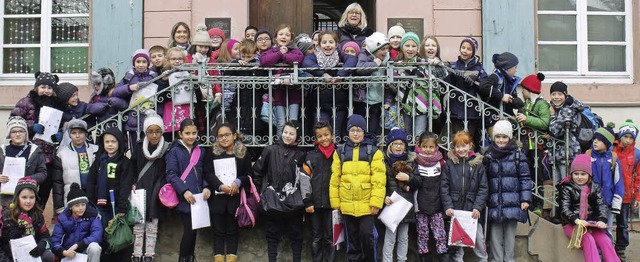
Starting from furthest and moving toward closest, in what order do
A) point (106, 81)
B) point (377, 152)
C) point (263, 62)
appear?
point (106, 81) → point (263, 62) → point (377, 152)

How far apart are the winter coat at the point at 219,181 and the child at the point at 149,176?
488mm

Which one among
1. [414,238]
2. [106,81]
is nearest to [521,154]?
[414,238]

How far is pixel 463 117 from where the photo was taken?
9.39 m

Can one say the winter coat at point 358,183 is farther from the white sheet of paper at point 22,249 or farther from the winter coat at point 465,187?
the white sheet of paper at point 22,249

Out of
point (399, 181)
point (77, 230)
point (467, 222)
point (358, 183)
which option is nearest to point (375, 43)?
point (399, 181)

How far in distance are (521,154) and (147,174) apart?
12.3ft

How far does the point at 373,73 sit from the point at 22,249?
3.88 meters

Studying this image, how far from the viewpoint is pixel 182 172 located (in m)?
8.88

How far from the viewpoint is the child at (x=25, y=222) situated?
27.4ft

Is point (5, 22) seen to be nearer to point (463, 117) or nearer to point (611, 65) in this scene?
point (463, 117)

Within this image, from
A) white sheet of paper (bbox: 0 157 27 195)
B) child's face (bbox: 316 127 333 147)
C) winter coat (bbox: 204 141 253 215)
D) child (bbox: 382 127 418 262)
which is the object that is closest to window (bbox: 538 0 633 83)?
child (bbox: 382 127 418 262)

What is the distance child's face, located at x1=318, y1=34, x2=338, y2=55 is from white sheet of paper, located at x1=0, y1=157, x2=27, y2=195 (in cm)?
325

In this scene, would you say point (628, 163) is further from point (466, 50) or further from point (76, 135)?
point (76, 135)

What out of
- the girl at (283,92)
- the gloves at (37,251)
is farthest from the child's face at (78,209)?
the girl at (283,92)
